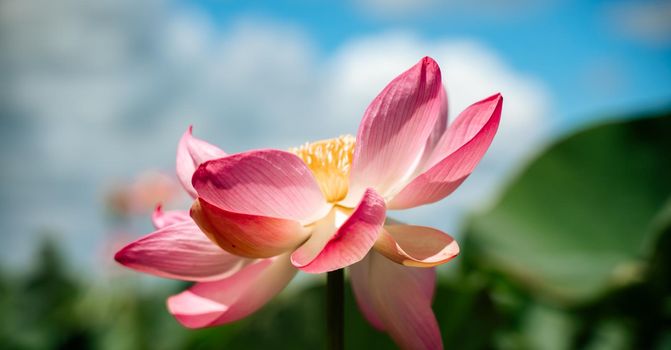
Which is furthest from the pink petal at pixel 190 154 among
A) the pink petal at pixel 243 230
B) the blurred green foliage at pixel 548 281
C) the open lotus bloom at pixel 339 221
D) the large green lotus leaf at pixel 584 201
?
the large green lotus leaf at pixel 584 201

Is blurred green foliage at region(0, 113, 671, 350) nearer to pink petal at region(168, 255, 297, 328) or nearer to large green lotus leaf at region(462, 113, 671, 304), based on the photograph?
large green lotus leaf at region(462, 113, 671, 304)

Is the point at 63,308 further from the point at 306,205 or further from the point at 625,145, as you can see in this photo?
the point at 306,205

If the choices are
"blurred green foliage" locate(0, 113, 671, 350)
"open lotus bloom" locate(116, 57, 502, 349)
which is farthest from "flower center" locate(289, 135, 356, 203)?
"blurred green foliage" locate(0, 113, 671, 350)

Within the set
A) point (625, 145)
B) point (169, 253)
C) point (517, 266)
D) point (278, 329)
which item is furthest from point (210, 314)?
point (625, 145)

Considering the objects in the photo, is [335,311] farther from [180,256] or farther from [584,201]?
[584,201]

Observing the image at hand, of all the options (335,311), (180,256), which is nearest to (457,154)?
(335,311)
